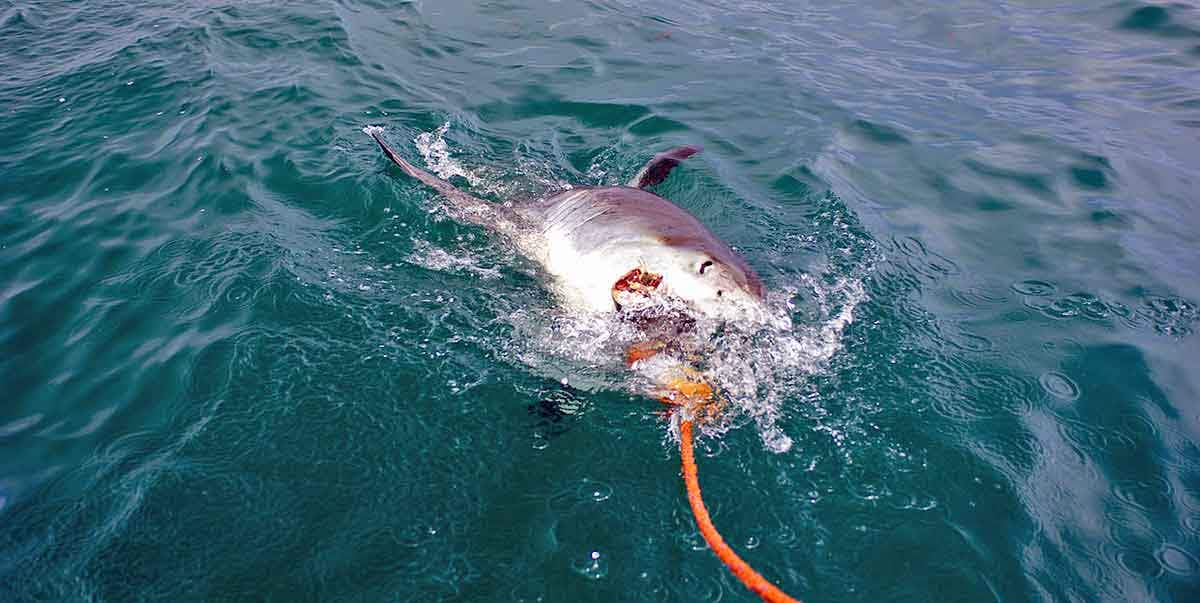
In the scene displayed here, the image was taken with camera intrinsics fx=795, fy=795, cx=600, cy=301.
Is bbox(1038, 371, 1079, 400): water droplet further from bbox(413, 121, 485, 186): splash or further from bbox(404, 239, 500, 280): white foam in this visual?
bbox(413, 121, 485, 186): splash

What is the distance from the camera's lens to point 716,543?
3.44 metres

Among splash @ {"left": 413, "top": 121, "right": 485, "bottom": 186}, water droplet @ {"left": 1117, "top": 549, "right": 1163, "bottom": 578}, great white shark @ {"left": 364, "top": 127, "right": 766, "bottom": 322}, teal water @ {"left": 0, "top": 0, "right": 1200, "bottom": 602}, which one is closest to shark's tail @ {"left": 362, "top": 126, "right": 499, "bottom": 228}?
great white shark @ {"left": 364, "top": 127, "right": 766, "bottom": 322}

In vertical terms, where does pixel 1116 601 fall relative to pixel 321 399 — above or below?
above

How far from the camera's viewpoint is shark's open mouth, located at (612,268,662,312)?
14.9ft

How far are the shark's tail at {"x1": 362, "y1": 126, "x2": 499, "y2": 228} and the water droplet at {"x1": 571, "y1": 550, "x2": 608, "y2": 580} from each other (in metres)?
3.15

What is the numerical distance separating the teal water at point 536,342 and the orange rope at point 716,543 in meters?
0.09

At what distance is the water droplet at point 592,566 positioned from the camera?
344cm

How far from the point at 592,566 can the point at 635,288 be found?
1682 mm

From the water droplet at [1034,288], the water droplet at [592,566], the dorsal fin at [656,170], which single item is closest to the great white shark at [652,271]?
the water droplet at [592,566]

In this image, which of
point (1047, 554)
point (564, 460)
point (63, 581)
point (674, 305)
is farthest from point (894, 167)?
point (63, 581)

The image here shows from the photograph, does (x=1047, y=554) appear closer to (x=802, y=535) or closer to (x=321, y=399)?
(x=802, y=535)

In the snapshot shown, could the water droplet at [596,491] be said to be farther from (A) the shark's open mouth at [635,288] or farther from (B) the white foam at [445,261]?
(B) the white foam at [445,261]

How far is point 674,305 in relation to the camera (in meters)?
4.50

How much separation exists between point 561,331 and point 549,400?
2.03 feet
